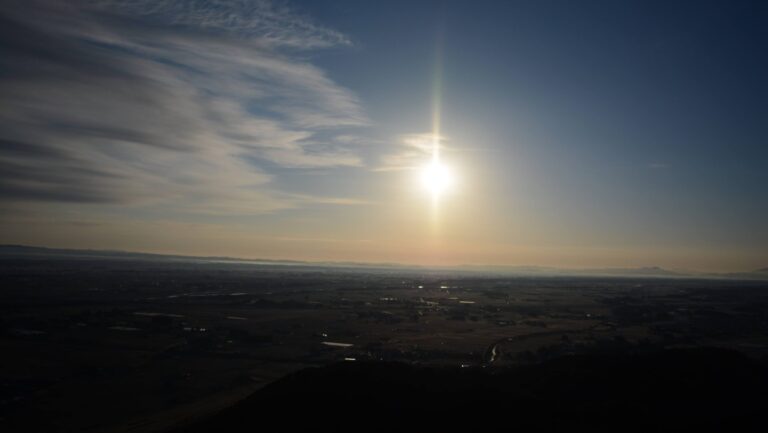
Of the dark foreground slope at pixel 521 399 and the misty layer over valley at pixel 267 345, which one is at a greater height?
the dark foreground slope at pixel 521 399

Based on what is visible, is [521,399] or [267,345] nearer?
[521,399]

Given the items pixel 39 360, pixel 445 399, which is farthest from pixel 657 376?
pixel 39 360

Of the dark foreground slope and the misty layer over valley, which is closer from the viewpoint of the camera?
the dark foreground slope

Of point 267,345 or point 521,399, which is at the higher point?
point 521,399

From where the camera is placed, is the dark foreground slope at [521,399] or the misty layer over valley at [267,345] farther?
the misty layer over valley at [267,345]

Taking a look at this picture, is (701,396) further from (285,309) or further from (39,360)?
(285,309)

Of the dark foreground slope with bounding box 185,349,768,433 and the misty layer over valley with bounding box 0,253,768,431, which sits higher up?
the dark foreground slope with bounding box 185,349,768,433

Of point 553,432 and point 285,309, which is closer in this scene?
point 553,432

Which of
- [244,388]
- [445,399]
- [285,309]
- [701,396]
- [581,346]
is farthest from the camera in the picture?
[285,309]
